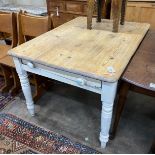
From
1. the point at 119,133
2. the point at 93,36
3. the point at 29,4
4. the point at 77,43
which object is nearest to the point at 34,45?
the point at 77,43

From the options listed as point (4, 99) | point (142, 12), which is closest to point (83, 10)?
point (142, 12)

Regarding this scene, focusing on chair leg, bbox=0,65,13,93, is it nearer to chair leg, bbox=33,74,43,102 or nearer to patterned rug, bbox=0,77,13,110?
patterned rug, bbox=0,77,13,110

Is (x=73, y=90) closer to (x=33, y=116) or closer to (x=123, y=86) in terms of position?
(x=33, y=116)

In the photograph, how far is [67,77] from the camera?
1.10m

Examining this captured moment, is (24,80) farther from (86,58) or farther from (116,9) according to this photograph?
(116,9)

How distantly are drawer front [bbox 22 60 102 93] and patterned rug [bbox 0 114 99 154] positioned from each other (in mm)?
545

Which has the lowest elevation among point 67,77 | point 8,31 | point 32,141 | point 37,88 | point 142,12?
point 32,141

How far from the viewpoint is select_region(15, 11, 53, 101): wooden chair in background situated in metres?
1.67

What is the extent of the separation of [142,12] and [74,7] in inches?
29.8

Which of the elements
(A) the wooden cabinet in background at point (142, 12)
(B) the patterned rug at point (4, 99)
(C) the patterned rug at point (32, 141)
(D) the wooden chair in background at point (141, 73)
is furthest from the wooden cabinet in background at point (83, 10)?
(C) the patterned rug at point (32, 141)

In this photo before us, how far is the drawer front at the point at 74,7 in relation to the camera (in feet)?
6.81

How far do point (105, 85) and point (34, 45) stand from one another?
604 mm

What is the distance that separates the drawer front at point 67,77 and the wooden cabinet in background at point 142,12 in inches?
47.8

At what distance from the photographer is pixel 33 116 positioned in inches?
64.1
